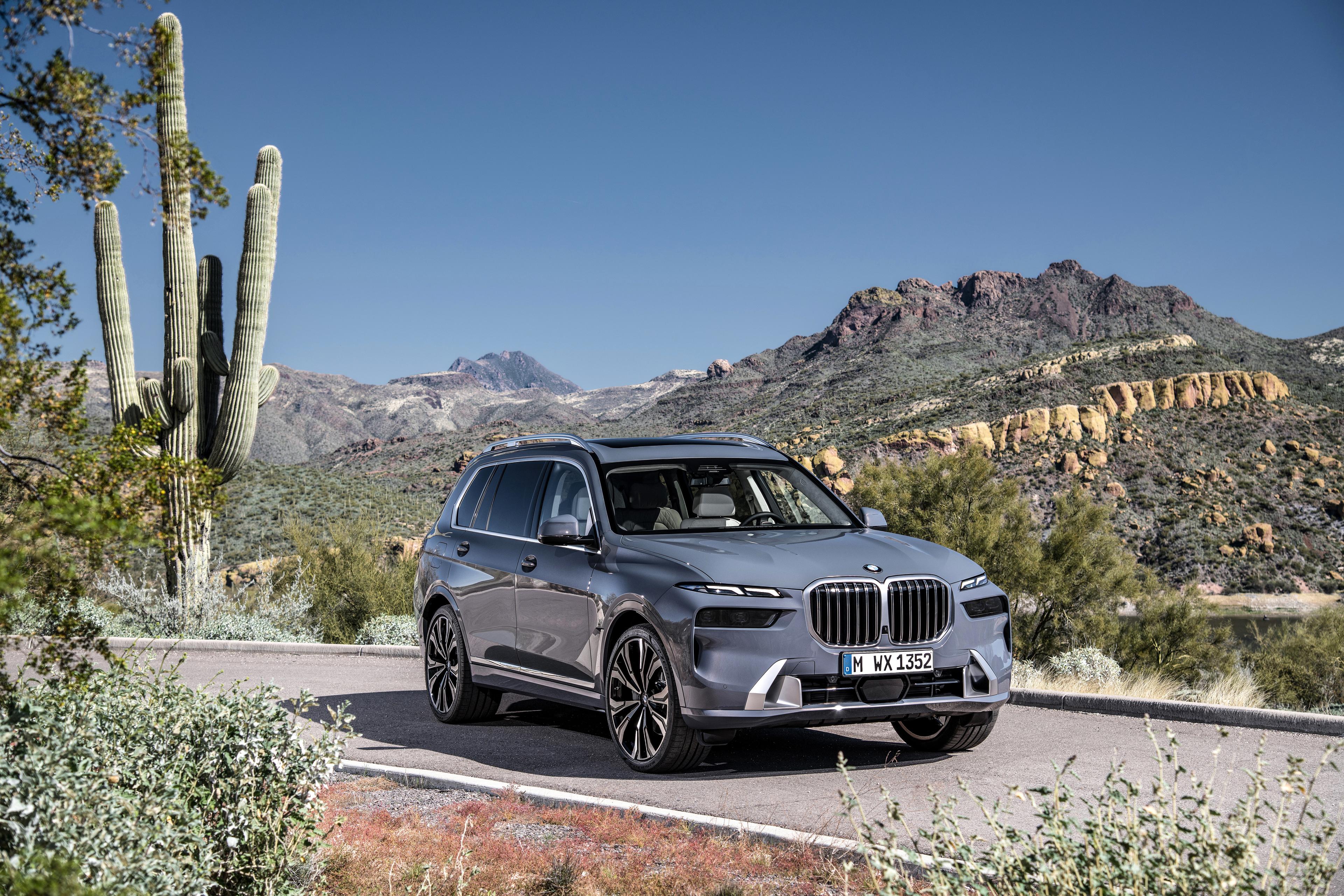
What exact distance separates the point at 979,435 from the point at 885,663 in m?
59.9

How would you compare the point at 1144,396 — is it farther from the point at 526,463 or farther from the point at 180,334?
the point at 526,463

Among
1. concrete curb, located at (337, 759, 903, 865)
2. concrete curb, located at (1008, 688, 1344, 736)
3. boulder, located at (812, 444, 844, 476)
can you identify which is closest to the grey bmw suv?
concrete curb, located at (337, 759, 903, 865)

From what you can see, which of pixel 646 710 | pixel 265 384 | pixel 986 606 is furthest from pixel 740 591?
pixel 265 384

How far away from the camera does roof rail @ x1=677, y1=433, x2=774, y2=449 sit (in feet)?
29.2

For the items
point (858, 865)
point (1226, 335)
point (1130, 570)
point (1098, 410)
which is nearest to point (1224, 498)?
point (1098, 410)

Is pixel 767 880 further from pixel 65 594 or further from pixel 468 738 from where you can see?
pixel 468 738

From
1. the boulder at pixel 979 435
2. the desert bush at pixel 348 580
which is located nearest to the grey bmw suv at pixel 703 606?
the desert bush at pixel 348 580

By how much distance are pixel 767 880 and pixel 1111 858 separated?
1596 millimetres

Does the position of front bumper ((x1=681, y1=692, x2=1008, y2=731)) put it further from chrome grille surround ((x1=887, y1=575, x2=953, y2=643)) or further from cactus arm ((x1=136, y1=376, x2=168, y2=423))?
cactus arm ((x1=136, y1=376, x2=168, y2=423))

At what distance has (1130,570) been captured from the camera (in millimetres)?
27219

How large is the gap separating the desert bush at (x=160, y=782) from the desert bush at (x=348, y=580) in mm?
16359

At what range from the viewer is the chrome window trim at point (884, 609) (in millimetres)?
6402

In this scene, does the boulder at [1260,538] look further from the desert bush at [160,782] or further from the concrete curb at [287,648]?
the desert bush at [160,782]

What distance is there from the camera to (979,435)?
64.2 meters
